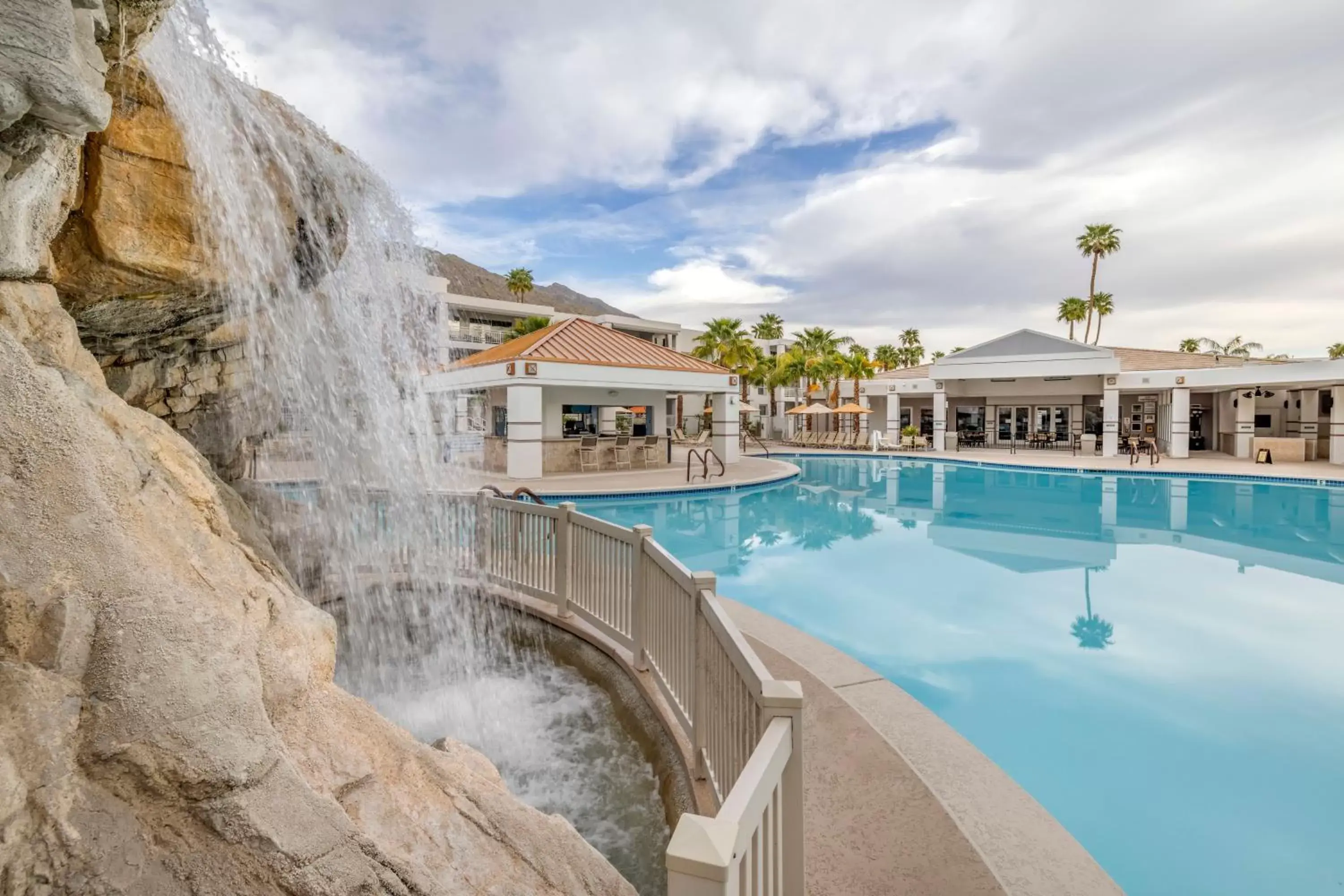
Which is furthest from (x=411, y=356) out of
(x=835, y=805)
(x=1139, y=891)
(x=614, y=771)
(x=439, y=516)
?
(x=1139, y=891)

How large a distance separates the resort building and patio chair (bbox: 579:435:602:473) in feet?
61.9

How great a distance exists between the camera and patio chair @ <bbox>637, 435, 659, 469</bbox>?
2297 cm

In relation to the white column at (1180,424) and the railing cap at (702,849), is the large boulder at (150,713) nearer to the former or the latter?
the railing cap at (702,849)

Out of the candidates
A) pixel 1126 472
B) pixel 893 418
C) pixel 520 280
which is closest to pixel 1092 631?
pixel 1126 472

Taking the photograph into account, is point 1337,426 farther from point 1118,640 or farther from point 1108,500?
point 1118,640

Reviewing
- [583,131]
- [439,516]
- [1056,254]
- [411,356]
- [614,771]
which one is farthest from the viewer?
[1056,254]

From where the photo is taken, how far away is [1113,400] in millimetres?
27734

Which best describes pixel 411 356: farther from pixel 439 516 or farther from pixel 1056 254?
pixel 1056 254

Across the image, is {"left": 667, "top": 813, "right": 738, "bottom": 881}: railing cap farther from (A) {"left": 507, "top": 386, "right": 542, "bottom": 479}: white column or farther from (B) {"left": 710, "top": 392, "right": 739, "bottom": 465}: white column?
(B) {"left": 710, "top": 392, "right": 739, "bottom": 465}: white column

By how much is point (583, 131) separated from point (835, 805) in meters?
17.4

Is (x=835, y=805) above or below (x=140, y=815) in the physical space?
below

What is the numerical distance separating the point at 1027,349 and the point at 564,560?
30301 millimetres

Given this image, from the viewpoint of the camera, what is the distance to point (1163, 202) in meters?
22.6

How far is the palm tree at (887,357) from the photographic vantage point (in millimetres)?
60625
